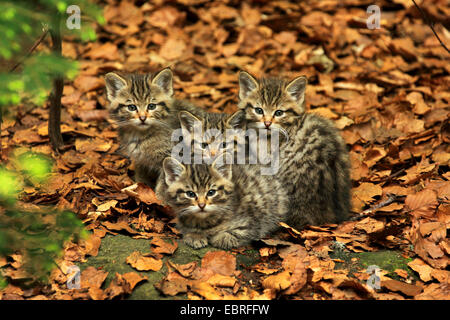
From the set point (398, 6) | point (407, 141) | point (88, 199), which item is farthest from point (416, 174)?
point (398, 6)

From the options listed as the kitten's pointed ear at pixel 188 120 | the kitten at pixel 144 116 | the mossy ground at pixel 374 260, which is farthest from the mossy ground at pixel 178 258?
the kitten's pointed ear at pixel 188 120

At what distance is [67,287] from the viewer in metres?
3.87

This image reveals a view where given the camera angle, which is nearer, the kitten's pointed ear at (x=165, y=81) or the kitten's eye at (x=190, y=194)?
the kitten's eye at (x=190, y=194)

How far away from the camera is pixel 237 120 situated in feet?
18.4

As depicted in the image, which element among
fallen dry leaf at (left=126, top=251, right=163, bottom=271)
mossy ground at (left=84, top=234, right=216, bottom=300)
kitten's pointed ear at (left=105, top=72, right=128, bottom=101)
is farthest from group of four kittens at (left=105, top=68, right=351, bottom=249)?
fallen dry leaf at (left=126, top=251, right=163, bottom=271)

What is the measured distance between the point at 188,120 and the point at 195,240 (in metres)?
1.53

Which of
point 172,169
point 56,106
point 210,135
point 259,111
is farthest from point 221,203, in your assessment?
point 56,106

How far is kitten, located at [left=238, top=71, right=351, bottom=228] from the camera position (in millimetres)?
4867

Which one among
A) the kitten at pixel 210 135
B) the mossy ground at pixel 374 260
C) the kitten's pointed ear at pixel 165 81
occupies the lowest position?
the mossy ground at pixel 374 260

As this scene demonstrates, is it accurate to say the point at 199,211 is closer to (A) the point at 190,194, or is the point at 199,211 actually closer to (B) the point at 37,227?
(A) the point at 190,194

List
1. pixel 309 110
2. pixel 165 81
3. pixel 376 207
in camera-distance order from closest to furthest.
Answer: pixel 376 207
pixel 165 81
pixel 309 110

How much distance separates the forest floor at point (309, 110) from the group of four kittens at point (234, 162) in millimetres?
212

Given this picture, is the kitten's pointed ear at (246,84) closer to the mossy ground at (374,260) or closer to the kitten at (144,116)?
the kitten at (144,116)

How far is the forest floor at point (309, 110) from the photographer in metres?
4.03
